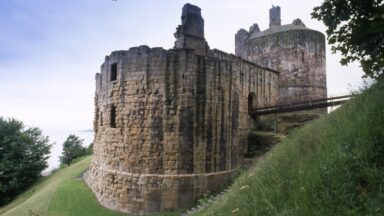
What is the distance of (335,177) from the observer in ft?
12.1

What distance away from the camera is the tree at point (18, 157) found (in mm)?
22359

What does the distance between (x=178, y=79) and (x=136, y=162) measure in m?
3.50

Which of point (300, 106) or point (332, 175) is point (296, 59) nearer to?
point (300, 106)

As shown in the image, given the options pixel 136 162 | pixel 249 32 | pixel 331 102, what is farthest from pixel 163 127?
pixel 249 32

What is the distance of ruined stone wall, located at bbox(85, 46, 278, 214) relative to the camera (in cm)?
1144

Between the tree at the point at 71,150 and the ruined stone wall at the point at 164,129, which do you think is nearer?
the ruined stone wall at the point at 164,129

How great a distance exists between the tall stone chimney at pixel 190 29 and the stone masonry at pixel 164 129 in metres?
2.89

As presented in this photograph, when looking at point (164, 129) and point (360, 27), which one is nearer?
point (360, 27)

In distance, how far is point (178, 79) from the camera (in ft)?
38.2

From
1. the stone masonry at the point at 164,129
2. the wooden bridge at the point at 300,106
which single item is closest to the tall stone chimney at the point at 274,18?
the wooden bridge at the point at 300,106

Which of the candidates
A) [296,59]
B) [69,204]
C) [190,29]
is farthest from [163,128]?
[296,59]

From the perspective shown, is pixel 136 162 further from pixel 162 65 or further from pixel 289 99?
pixel 289 99

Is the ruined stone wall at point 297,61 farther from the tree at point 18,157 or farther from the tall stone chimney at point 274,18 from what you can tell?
the tree at point 18,157

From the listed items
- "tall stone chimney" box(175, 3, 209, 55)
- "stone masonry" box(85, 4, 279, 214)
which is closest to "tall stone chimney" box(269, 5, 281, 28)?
"tall stone chimney" box(175, 3, 209, 55)
